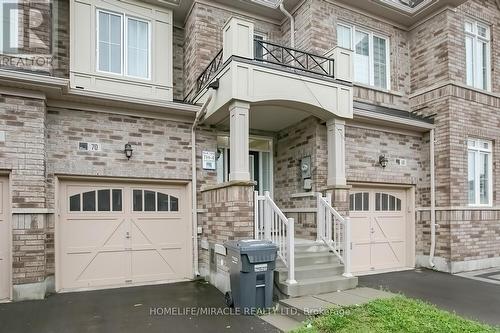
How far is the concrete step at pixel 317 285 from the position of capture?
5773 mm

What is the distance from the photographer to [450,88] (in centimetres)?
885

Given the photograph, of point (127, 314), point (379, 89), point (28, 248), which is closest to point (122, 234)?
point (28, 248)

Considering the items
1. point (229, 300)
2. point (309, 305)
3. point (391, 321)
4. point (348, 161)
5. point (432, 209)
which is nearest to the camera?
point (391, 321)

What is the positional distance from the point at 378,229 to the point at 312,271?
133 inches

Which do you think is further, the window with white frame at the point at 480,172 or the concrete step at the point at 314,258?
the window with white frame at the point at 480,172

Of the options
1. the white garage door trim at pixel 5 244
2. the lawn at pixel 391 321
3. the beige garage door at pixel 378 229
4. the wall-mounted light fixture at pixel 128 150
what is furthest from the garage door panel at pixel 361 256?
the white garage door trim at pixel 5 244

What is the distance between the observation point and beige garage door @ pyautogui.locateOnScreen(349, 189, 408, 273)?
28.1 ft

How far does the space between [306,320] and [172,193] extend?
393cm

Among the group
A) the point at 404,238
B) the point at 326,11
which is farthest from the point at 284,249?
the point at 326,11

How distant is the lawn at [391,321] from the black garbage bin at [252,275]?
0.94 m

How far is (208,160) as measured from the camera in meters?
7.73

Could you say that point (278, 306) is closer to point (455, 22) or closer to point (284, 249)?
point (284, 249)

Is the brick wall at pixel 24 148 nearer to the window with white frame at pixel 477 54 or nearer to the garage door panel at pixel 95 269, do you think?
the garage door panel at pixel 95 269

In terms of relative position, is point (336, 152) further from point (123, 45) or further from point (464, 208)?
point (123, 45)
